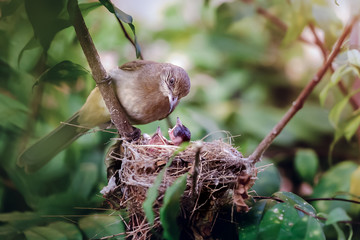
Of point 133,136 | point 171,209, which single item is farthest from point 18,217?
point 171,209

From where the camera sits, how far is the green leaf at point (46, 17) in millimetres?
1664

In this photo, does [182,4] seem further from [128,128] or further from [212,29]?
[128,128]

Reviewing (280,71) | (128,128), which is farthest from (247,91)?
(128,128)

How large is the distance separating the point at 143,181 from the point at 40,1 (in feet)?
2.72

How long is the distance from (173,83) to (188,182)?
0.89 meters

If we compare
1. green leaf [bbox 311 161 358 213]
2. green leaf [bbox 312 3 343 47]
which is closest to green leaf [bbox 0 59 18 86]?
green leaf [bbox 312 3 343 47]

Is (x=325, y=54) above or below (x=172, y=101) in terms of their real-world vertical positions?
above

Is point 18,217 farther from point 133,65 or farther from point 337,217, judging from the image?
point 337,217

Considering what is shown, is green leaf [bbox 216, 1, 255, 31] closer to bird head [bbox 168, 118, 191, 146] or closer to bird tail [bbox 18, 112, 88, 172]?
bird head [bbox 168, 118, 191, 146]

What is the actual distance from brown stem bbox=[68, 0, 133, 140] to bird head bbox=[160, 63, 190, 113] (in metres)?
0.48

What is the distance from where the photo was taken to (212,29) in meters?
4.14

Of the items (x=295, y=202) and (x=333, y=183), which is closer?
(x=295, y=202)

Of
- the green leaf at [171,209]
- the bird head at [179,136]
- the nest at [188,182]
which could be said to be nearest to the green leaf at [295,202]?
the nest at [188,182]

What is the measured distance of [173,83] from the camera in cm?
247
